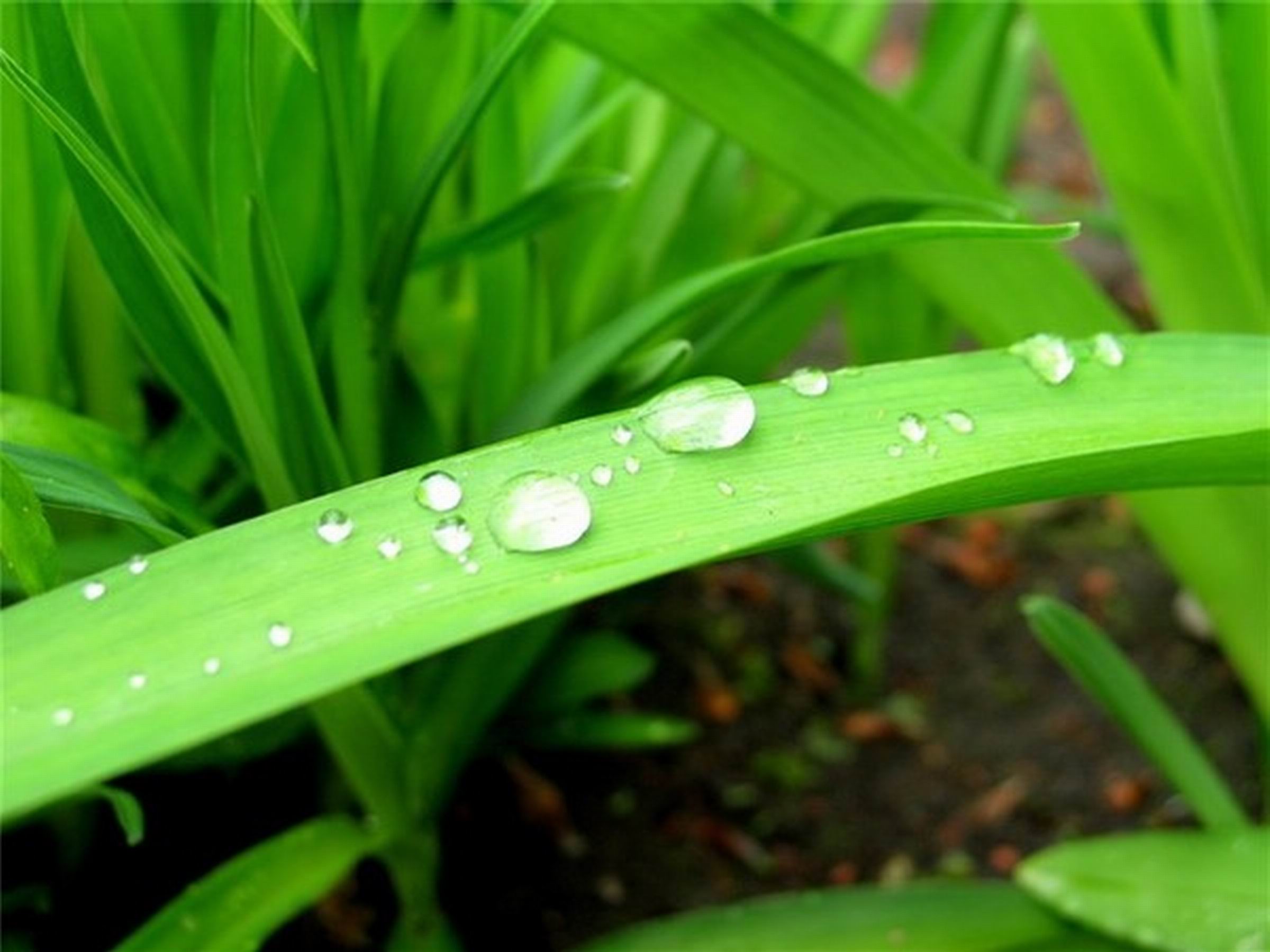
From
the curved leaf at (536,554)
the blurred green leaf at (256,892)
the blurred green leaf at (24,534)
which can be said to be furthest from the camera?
the blurred green leaf at (256,892)

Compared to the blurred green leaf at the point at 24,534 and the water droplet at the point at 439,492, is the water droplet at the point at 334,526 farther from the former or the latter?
the blurred green leaf at the point at 24,534

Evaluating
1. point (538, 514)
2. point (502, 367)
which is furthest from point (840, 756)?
point (538, 514)

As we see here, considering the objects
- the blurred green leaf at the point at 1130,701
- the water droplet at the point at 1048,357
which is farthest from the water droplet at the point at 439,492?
the blurred green leaf at the point at 1130,701

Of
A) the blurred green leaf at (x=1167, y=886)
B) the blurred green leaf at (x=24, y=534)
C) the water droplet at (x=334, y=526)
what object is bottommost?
the blurred green leaf at (x=1167, y=886)

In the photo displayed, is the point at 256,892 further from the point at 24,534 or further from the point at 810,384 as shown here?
the point at 810,384

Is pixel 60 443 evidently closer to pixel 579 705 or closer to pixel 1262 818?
pixel 579 705

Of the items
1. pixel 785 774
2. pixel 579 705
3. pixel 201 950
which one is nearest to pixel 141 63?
pixel 201 950

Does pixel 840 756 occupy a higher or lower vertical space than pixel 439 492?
higher

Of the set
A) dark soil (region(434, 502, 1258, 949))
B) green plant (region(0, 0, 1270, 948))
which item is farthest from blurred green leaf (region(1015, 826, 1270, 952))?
dark soil (region(434, 502, 1258, 949))
